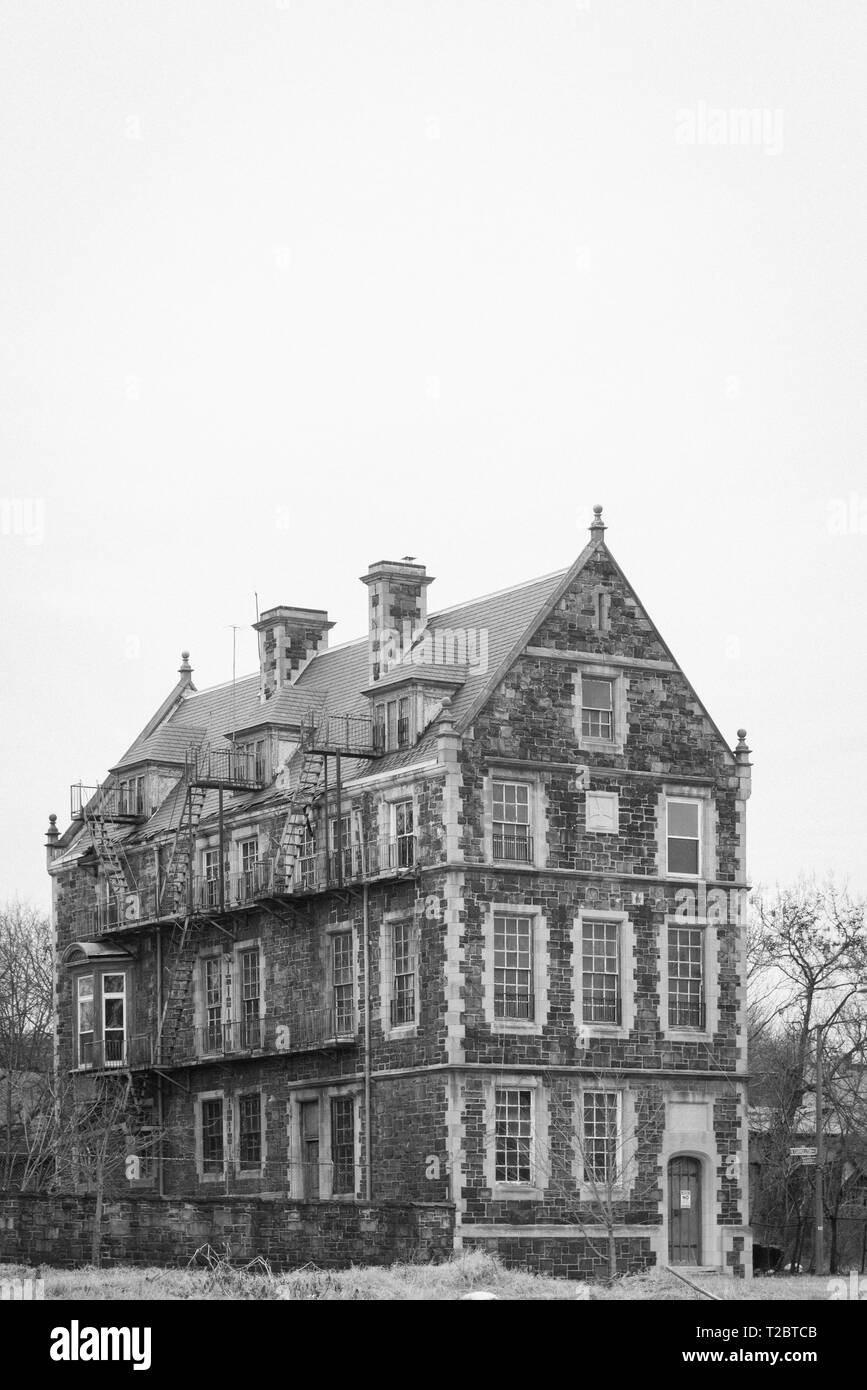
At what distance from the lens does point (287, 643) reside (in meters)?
68.4

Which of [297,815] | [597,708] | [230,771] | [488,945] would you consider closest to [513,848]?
[488,945]

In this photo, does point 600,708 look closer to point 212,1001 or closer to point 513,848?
point 513,848

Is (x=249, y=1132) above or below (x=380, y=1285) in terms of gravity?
above

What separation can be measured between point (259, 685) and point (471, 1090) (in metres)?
18.2

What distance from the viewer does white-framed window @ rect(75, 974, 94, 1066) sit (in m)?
67.4

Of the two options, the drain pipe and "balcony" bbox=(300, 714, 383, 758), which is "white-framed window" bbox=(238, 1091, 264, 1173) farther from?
"balcony" bbox=(300, 714, 383, 758)

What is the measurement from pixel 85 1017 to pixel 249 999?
23.7 ft

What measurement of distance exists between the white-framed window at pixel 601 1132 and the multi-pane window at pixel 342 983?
231 inches

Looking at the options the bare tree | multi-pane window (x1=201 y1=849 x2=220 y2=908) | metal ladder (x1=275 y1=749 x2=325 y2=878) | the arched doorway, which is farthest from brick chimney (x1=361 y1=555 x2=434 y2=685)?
the bare tree

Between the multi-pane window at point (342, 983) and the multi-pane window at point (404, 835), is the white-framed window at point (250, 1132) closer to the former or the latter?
the multi-pane window at point (342, 983)

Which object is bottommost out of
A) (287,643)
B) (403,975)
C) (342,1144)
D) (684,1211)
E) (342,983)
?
(684,1211)

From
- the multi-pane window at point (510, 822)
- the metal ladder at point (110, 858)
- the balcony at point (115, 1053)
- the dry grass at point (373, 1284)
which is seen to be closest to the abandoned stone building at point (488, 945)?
the multi-pane window at point (510, 822)

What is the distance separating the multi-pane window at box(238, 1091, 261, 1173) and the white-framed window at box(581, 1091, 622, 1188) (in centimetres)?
920
